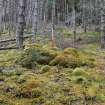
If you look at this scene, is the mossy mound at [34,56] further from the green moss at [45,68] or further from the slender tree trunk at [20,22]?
the slender tree trunk at [20,22]

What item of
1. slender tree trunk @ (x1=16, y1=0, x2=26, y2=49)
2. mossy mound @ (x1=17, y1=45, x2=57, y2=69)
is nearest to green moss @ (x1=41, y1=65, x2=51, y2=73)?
mossy mound @ (x1=17, y1=45, x2=57, y2=69)

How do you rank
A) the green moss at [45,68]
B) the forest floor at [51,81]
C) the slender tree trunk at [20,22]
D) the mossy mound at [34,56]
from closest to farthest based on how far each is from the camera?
the forest floor at [51,81] → the green moss at [45,68] → the mossy mound at [34,56] → the slender tree trunk at [20,22]

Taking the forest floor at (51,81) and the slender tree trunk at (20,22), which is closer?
the forest floor at (51,81)

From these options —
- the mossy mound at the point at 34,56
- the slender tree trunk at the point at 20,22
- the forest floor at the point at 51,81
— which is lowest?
the forest floor at the point at 51,81

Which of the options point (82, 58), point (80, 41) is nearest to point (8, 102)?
point (82, 58)

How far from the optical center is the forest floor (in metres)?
7.56

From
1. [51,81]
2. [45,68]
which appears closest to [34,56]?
[45,68]

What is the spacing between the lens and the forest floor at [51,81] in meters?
7.56

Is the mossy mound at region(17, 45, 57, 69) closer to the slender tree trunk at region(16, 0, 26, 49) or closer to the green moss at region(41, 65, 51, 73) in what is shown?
the green moss at region(41, 65, 51, 73)

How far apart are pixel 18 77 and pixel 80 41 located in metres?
20.0

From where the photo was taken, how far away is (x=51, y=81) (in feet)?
29.6

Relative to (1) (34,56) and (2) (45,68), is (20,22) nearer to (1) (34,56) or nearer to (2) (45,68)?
(1) (34,56)

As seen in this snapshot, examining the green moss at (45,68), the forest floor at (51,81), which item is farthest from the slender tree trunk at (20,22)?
the green moss at (45,68)

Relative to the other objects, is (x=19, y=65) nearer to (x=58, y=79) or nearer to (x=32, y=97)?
(x=58, y=79)
